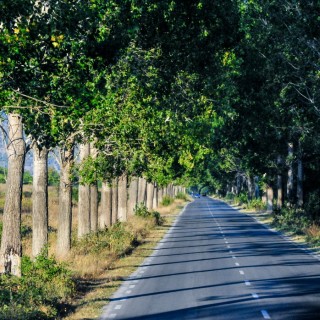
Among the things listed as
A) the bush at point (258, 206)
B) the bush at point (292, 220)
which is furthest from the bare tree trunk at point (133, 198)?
the bush at point (258, 206)

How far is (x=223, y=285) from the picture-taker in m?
21.8

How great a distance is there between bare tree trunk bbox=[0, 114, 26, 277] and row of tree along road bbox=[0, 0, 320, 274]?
3 cm

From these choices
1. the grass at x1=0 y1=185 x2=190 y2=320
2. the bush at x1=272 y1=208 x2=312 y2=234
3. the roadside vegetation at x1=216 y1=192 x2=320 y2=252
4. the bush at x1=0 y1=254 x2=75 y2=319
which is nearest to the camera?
the bush at x1=0 y1=254 x2=75 y2=319

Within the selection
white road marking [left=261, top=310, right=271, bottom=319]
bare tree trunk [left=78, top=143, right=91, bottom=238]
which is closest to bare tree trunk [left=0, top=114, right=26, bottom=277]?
white road marking [left=261, top=310, right=271, bottom=319]

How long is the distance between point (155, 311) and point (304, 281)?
6.90 m

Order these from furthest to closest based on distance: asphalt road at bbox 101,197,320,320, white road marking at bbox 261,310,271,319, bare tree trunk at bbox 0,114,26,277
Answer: bare tree trunk at bbox 0,114,26,277 < asphalt road at bbox 101,197,320,320 < white road marking at bbox 261,310,271,319

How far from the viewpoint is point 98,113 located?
2173 centimetres

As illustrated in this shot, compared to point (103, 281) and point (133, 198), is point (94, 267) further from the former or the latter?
point (133, 198)

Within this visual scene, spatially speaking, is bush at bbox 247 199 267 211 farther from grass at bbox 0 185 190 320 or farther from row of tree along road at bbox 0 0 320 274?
grass at bbox 0 185 190 320

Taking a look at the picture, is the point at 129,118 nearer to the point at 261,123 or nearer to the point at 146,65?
the point at 146,65

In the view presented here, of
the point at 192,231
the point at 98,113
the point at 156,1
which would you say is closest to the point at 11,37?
the point at 156,1

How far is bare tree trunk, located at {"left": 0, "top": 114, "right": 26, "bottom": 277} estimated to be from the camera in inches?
776

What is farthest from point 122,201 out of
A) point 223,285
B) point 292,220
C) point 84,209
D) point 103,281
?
point 223,285

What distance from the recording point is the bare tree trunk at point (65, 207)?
27.4 meters
